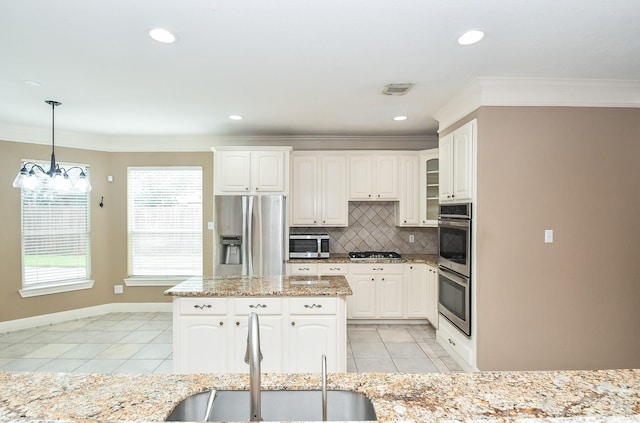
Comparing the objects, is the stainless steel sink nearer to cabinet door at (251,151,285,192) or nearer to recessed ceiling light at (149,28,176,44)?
recessed ceiling light at (149,28,176,44)

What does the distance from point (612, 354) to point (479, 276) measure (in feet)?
4.13

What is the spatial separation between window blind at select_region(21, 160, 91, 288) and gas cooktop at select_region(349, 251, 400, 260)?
12.1 ft

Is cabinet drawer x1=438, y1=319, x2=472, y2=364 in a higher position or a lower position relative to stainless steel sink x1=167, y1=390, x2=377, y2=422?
lower

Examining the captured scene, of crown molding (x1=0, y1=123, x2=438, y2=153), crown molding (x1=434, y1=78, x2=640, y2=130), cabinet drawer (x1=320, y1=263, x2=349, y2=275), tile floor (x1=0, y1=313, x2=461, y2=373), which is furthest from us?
crown molding (x1=0, y1=123, x2=438, y2=153)

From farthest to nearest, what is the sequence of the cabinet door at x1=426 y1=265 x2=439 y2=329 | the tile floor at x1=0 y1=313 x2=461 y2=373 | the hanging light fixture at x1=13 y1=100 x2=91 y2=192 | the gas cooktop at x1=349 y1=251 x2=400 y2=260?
the gas cooktop at x1=349 y1=251 x2=400 y2=260 → the cabinet door at x1=426 y1=265 x2=439 y2=329 → the tile floor at x1=0 y1=313 x2=461 y2=373 → the hanging light fixture at x1=13 y1=100 x2=91 y2=192

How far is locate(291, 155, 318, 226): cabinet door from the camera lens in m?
4.37

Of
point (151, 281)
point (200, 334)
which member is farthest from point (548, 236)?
point (151, 281)

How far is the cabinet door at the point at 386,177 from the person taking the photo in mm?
4395

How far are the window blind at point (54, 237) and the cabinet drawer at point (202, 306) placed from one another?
9.52 feet

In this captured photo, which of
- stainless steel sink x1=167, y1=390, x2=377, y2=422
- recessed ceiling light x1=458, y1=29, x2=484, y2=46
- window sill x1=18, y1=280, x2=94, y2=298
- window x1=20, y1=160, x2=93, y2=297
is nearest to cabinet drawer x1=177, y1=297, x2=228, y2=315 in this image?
stainless steel sink x1=167, y1=390, x2=377, y2=422

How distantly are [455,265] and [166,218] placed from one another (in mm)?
3872

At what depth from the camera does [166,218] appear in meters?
4.68

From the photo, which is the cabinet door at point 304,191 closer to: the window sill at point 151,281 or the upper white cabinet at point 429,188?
the upper white cabinet at point 429,188

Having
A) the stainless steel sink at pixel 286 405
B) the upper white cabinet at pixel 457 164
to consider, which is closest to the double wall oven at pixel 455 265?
the upper white cabinet at pixel 457 164
